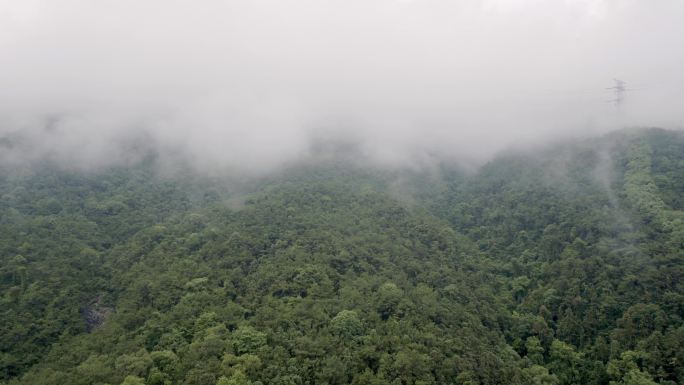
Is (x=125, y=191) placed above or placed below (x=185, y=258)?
above

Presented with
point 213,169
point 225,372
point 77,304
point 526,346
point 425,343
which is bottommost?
point 526,346

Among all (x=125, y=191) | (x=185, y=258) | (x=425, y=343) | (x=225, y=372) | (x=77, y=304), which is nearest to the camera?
(x=225, y=372)

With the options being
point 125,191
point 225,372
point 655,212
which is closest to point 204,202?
point 125,191

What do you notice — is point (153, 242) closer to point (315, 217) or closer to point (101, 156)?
point (315, 217)

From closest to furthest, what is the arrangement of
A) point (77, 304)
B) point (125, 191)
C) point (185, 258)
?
point (77, 304) < point (185, 258) < point (125, 191)

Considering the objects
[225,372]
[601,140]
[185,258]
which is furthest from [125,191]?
[601,140]

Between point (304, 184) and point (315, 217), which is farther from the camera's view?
point (304, 184)
